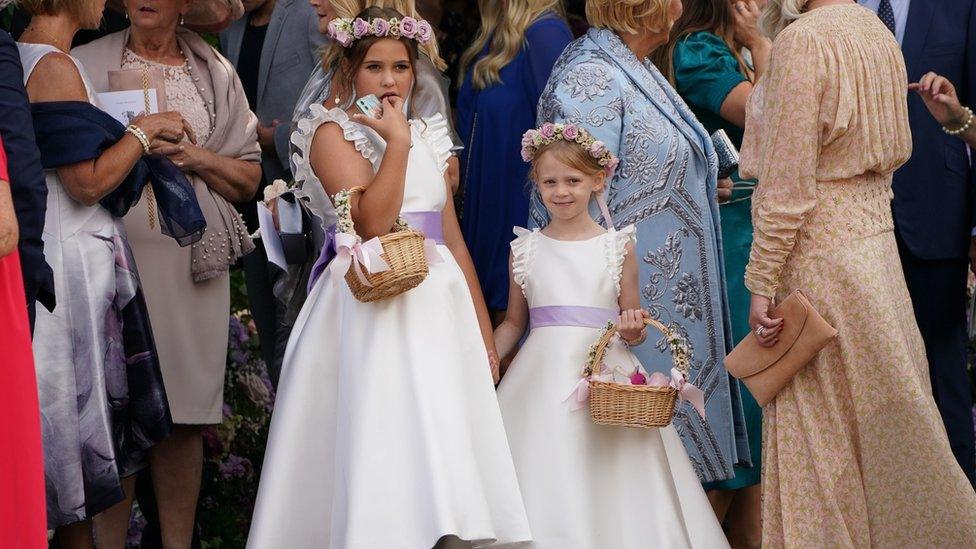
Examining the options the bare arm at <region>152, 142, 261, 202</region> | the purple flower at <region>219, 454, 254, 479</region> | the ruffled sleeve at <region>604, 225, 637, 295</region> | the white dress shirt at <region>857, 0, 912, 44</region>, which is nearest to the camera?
the ruffled sleeve at <region>604, 225, 637, 295</region>

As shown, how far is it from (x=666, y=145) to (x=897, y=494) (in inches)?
67.4

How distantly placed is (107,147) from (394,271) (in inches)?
53.6

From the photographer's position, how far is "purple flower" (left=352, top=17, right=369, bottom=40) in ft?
17.2

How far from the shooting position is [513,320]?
572cm

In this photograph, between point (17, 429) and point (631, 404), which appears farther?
point (631, 404)

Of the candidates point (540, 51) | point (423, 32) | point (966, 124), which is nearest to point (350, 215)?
point (423, 32)

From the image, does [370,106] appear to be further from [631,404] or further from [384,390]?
[631,404]

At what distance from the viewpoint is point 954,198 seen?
20.1 ft

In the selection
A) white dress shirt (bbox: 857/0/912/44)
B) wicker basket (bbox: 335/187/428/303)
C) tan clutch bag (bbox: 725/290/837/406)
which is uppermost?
white dress shirt (bbox: 857/0/912/44)

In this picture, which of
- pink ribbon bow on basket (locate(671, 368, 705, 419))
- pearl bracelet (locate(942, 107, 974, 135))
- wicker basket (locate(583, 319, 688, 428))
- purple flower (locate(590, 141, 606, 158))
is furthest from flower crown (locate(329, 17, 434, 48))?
pearl bracelet (locate(942, 107, 974, 135))

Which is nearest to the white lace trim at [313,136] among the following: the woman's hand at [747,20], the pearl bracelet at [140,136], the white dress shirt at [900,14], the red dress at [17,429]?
the pearl bracelet at [140,136]

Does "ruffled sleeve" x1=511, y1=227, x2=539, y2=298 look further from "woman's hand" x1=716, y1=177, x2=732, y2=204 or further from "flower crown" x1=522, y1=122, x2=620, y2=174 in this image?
"woman's hand" x1=716, y1=177, x2=732, y2=204

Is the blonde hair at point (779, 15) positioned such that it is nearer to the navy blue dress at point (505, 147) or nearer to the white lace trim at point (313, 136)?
the navy blue dress at point (505, 147)

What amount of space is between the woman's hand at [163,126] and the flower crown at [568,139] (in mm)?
1344
